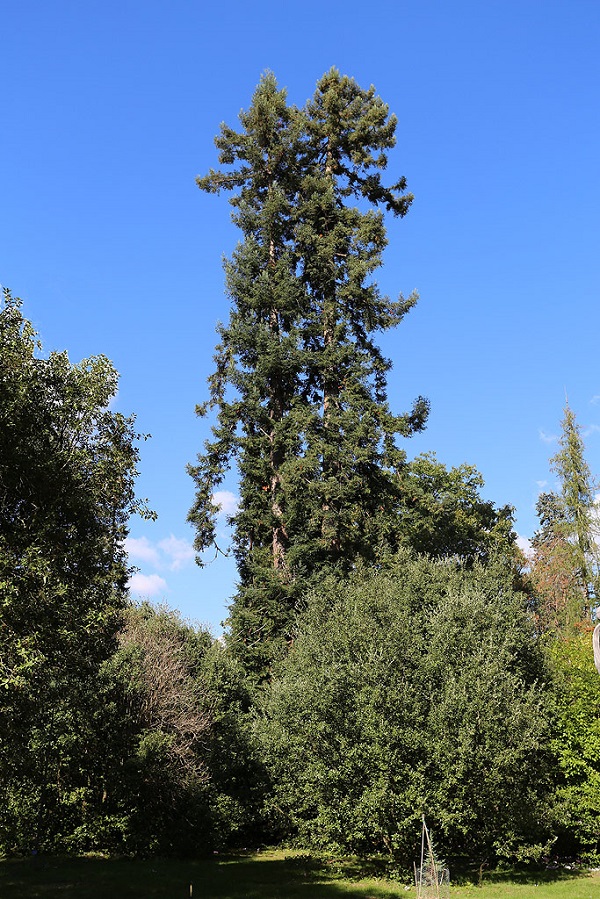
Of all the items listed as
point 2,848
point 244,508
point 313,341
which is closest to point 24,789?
point 2,848

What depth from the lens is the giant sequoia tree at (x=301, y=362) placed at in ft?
103

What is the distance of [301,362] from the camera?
33594mm

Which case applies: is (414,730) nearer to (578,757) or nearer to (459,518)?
(578,757)

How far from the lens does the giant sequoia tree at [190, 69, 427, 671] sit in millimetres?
31406

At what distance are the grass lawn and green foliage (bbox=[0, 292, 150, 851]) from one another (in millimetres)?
4332

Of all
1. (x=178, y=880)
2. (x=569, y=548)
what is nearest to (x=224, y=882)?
(x=178, y=880)

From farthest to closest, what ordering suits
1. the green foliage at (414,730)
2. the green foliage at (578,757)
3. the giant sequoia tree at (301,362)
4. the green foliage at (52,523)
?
the giant sequoia tree at (301,362) → the green foliage at (578,757) → the green foliage at (414,730) → the green foliage at (52,523)

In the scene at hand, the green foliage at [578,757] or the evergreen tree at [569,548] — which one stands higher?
the evergreen tree at [569,548]

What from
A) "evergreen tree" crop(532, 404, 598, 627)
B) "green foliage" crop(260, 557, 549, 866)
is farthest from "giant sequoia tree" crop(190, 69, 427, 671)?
"evergreen tree" crop(532, 404, 598, 627)

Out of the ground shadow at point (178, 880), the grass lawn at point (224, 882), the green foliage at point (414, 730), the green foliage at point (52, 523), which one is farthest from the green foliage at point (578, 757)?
the green foliage at point (52, 523)

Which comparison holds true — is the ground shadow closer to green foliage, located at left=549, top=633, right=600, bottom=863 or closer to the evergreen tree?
green foliage, located at left=549, top=633, right=600, bottom=863

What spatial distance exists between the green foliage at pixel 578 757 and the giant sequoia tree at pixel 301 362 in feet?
31.1

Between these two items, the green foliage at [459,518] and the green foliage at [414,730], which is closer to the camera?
the green foliage at [414,730]

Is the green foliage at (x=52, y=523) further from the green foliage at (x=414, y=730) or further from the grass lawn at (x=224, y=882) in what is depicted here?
the green foliage at (x=414, y=730)
